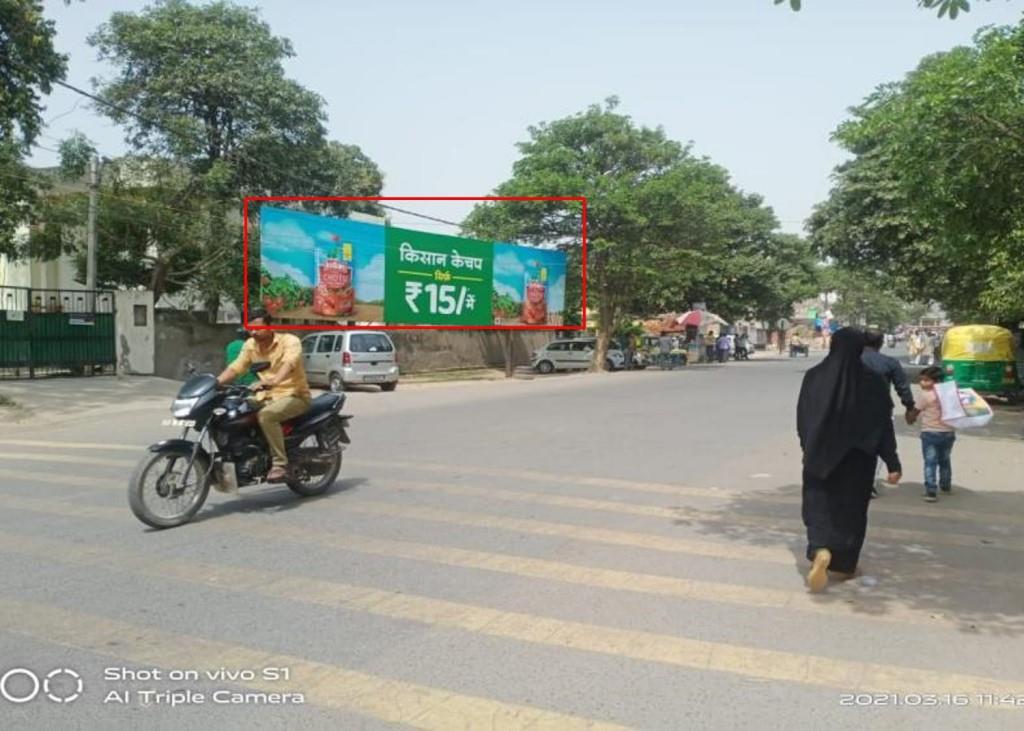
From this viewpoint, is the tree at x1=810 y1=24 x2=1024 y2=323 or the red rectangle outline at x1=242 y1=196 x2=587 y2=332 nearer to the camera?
the tree at x1=810 y1=24 x2=1024 y2=323

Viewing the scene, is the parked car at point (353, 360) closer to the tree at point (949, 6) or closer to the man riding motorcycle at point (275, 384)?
the man riding motorcycle at point (275, 384)

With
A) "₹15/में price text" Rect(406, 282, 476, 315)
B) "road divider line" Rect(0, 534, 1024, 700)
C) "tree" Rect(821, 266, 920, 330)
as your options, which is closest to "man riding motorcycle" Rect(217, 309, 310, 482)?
"road divider line" Rect(0, 534, 1024, 700)

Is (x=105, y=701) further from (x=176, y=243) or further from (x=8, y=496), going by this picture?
(x=176, y=243)

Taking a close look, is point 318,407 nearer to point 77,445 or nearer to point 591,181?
point 77,445

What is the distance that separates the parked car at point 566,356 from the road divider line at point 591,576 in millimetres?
29063

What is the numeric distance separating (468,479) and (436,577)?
3.41 m

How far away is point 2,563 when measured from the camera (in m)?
5.61

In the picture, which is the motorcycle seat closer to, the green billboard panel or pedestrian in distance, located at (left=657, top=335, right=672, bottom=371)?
the green billboard panel

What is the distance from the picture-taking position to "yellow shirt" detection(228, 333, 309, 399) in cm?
735

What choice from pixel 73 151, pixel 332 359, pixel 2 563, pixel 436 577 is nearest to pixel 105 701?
pixel 436 577

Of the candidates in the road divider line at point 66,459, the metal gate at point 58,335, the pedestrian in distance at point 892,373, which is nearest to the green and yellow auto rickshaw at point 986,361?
the pedestrian in distance at point 892,373

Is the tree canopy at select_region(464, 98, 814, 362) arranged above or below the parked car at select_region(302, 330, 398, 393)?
above

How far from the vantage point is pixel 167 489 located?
6.73m

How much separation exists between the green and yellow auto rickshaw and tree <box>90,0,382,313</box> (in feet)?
59.5
